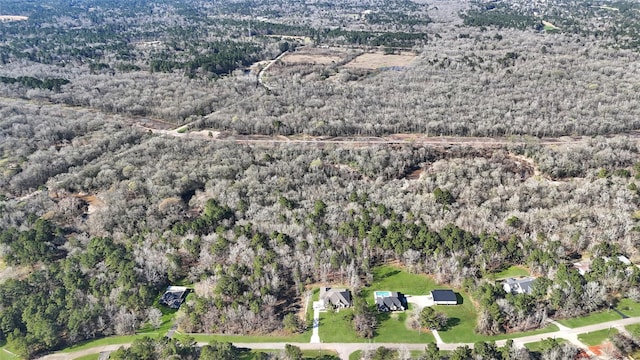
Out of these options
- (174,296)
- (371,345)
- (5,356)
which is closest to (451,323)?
(371,345)

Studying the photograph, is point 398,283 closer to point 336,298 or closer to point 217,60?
point 336,298

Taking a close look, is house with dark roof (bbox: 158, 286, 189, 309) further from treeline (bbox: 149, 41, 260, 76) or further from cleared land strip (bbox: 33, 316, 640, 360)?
treeline (bbox: 149, 41, 260, 76)

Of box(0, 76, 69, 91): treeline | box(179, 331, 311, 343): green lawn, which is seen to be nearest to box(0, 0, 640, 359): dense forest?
box(0, 76, 69, 91): treeline

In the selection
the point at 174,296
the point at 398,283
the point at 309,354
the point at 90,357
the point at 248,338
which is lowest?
the point at 90,357

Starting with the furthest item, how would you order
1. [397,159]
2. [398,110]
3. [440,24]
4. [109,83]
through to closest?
1. [440,24]
2. [109,83]
3. [398,110]
4. [397,159]

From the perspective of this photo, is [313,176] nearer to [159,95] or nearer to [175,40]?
[159,95]

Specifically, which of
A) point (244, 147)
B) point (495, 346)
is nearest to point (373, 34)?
point (244, 147)
